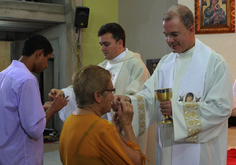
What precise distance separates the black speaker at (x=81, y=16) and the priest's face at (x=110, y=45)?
12.5ft

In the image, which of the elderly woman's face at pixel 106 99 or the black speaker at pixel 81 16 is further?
the black speaker at pixel 81 16

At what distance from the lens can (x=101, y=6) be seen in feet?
23.8

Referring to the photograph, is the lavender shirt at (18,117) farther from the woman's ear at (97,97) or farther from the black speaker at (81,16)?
the black speaker at (81,16)

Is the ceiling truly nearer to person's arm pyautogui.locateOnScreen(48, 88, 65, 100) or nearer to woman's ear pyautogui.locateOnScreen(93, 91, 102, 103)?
person's arm pyautogui.locateOnScreen(48, 88, 65, 100)

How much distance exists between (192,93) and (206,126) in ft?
1.10

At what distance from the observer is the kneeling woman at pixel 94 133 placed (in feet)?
5.02

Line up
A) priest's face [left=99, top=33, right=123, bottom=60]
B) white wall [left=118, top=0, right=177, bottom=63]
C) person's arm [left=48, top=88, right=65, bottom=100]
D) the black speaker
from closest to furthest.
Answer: person's arm [left=48, top=88, right=65, bottom=100] → priest's face [left=99, top=33, right=123, bottom=60] → white wall [left=118, top=0, right=177, bottom=63] → the black speaker

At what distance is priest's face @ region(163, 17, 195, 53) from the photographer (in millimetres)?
2260

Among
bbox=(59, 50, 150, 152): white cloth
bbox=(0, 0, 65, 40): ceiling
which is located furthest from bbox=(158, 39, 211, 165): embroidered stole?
bbox=(0, 0, 65, 40): ceiling

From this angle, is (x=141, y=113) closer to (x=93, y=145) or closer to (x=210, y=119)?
(x=210, y=119)

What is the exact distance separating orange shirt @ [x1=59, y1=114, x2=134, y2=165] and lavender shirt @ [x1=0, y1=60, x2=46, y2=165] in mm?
562

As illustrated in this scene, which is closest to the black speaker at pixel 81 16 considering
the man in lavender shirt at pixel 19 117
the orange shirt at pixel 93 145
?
the man in lavender shirt at pixel 19 117

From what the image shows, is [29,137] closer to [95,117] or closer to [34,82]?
[34,82]

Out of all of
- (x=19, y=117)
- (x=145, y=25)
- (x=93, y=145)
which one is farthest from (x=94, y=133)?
(x=145, y=25)
